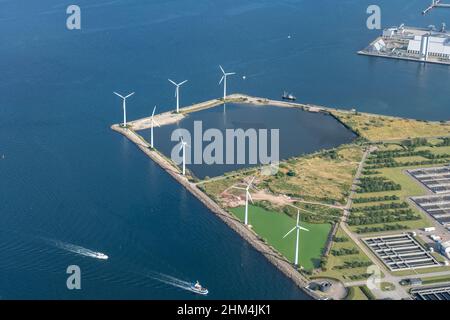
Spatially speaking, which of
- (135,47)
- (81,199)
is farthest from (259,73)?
(81,199)

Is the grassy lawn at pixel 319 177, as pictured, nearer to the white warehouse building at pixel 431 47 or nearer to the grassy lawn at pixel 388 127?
the grassy lawn at pixel 388 127

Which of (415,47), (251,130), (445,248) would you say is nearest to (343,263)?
(445,248)

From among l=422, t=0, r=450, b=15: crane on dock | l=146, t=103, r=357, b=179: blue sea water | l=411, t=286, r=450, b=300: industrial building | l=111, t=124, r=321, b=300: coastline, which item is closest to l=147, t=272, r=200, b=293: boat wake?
l=111, t=124, r=321, b=300: coastline

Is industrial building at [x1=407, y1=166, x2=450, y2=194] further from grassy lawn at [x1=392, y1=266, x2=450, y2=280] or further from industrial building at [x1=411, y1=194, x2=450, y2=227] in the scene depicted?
grassy lawn at [x1=392, y1=266, x2=450, y2=280]

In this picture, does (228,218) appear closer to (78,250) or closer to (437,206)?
(78,250)

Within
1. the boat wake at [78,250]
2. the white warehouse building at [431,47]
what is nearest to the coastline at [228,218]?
the boat wake at [78,250]
